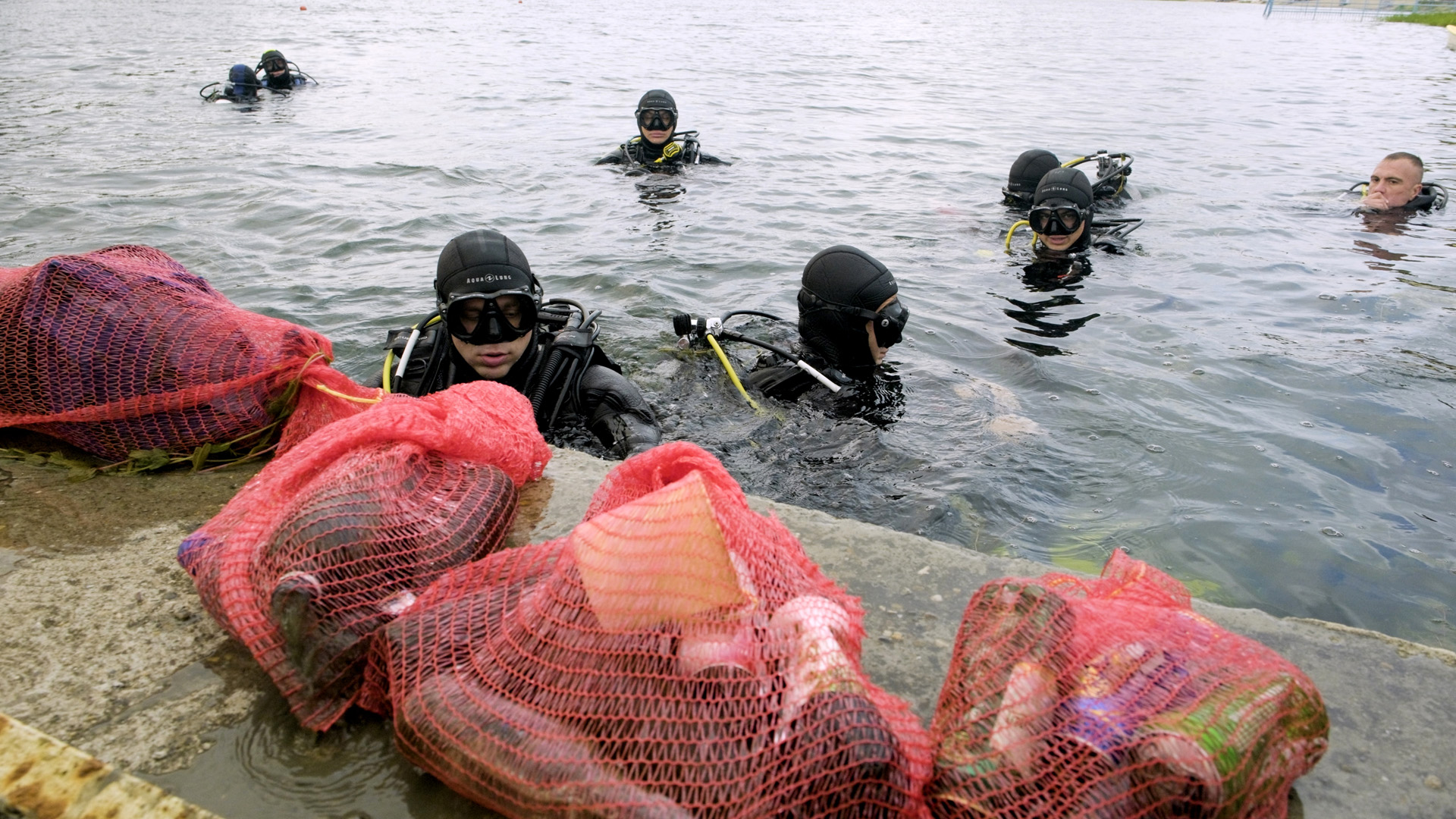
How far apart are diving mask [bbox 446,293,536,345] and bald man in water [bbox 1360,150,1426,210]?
9801 mm

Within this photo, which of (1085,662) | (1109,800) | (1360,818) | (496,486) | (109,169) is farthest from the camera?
(109,169)

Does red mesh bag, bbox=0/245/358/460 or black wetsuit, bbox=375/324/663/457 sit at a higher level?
red mesh bag, bbox=0/245/358/460

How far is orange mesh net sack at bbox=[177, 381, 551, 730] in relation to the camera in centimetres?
186

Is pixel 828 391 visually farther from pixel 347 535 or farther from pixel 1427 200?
pixel 1427 200

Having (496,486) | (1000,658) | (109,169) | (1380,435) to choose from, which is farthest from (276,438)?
(109,169)

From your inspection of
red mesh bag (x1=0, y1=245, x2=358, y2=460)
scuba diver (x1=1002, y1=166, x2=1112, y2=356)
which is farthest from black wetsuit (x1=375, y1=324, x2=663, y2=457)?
scuba diver (x1=1002, y1=166, x2=1112, y2=356)

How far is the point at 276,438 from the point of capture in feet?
11.1

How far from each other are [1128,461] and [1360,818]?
3.08m

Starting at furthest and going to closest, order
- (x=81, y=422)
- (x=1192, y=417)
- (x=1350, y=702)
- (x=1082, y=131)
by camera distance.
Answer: (x=1082, y=131) < (x=1192, y=417) < (x=81, y=422) < (x=1350, y=702)

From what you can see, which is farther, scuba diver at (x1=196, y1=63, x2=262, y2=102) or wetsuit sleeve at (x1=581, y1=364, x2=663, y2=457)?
scuba diver at (x1=196, y1=63, x2=262, y2=102)

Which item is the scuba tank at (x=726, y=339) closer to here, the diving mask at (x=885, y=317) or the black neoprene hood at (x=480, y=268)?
the diving mask at (x=885, y=317)

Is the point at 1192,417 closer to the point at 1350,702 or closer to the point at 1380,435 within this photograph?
the point at 1380,435

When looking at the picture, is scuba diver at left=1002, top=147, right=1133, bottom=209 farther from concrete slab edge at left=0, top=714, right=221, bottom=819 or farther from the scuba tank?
concrete slab edge at left=0, top=714, right=221, bottom=819

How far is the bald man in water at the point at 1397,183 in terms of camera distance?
30.9 feet
